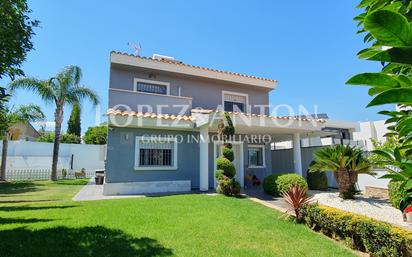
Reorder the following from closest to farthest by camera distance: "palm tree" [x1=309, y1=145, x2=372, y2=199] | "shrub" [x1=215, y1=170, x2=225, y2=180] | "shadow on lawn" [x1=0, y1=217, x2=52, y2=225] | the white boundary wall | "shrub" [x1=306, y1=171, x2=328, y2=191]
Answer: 1. "shadow on lawn" [x1=0, y1=217, x2=52, y2=225]
2. "palm tree" [x1=309, y1=145, x2=372, y2=199]
3. "shrub" [x1=215, y1=170, x2=225, y2=180]
4. "shrub" [x1=306, y1=171, x2=328, y2=191]
5. the white boundary wall

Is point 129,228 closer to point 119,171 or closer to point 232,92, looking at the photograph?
point 119,171

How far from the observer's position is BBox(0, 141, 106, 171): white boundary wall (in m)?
29.5

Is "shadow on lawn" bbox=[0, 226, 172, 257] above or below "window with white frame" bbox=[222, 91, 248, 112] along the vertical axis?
below

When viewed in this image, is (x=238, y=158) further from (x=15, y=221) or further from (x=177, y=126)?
(x=15, y=221)

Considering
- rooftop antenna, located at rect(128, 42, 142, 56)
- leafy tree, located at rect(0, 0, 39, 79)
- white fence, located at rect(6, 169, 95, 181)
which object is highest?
rooftop antenna, located at rect(128, 42, 142, 56)

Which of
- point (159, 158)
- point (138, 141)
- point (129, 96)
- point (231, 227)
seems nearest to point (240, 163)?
point (159, 158)

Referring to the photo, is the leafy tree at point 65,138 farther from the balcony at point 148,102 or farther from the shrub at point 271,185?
the shrub at point 271,185

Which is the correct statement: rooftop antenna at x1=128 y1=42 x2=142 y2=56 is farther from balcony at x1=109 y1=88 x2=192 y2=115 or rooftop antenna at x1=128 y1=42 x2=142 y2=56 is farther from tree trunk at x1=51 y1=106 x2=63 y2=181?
tree trunk at x1=51 y1=106 x2=63 y2=181

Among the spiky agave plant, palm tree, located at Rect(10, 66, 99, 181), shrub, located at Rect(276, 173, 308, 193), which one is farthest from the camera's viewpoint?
palm tree, located at Rect(10, 66, 99, 181)

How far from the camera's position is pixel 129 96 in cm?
1623

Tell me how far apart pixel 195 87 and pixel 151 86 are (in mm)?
3231

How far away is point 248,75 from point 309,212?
1349 cm

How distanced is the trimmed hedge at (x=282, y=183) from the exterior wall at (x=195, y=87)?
7497mm

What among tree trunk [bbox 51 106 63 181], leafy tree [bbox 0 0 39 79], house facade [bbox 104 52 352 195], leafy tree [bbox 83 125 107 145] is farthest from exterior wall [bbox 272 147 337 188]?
→ leafy tree [bbox 83 125 107 145]
